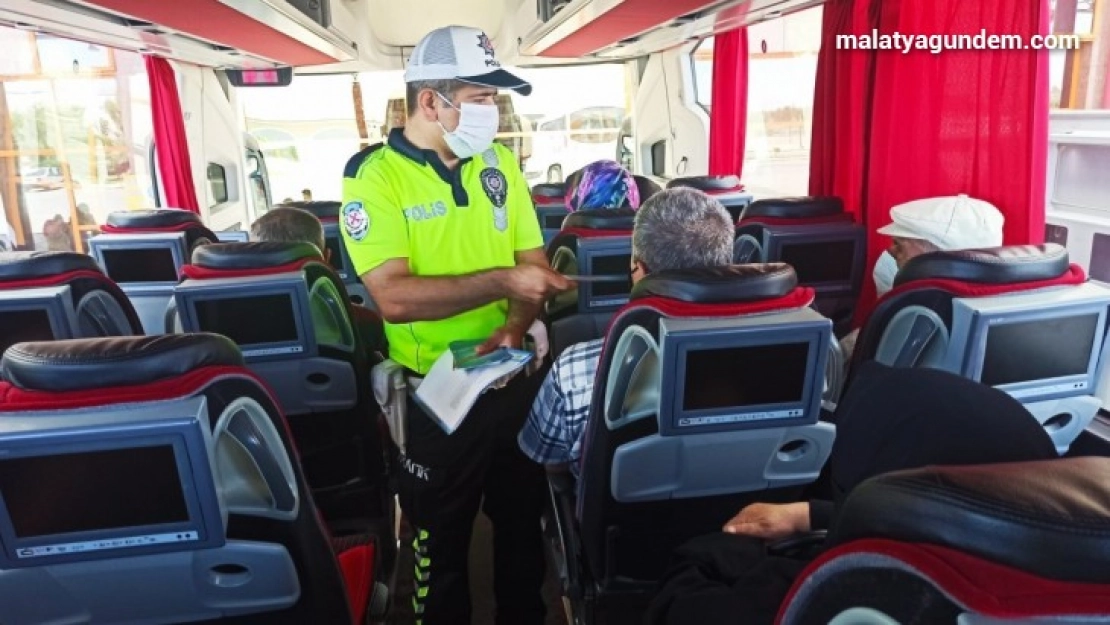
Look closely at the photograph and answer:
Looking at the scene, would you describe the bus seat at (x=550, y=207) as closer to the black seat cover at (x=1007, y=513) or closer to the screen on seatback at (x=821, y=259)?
the screen on seatback at (x=821, y=259)

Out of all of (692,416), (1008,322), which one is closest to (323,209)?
(692,416)

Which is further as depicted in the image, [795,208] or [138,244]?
[138,244]

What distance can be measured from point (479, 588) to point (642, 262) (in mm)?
1550

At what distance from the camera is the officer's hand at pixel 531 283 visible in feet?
6.59

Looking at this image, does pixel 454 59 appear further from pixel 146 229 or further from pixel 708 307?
pixel 146 229

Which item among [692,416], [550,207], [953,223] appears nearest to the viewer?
[692,416]

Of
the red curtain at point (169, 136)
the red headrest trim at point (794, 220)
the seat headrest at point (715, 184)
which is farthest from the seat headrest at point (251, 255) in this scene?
the red curtain at point (169, 136)

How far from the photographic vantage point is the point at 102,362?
1.12m

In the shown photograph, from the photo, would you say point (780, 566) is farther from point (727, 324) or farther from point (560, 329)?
point (560, 329)

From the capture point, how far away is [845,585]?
0.57m

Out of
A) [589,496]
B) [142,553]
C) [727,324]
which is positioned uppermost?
[727,324]

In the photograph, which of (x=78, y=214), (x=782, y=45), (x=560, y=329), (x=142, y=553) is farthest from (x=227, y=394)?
(x=782, y=45)

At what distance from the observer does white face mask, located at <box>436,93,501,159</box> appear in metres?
2.05

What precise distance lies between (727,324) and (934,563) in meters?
1.03
